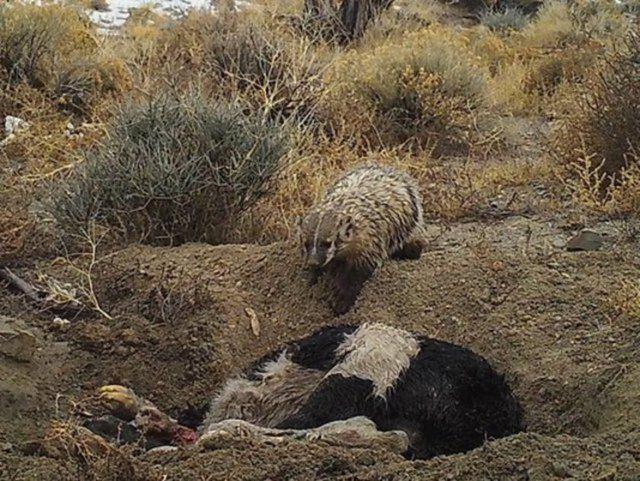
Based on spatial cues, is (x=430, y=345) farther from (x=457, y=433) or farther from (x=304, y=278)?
(x=304, y=278)

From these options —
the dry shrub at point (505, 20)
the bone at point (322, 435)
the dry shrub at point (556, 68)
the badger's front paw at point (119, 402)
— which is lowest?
the dry shrub at point (505, 20)

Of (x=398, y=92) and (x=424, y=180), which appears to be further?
(x=398, y=92)

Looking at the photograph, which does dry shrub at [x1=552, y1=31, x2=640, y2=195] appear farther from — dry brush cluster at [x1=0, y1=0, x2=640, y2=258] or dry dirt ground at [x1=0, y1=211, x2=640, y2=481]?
dry dirt ground at [x1=0, y1=211, x2=640, y2=481]

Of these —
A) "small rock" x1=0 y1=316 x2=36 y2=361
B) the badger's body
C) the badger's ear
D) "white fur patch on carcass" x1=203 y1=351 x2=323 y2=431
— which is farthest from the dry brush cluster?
the badger's body

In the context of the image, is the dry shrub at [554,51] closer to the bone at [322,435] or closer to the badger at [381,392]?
the badger at [381,392]

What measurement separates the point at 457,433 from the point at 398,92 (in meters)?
6.76

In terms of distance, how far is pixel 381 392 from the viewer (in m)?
4.29

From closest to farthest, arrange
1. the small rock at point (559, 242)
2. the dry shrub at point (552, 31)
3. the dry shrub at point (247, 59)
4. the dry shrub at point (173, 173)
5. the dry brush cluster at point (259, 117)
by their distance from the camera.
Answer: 1. the small rock at point (559, 242)
2. the dry shrub at point (173, 173)
3. the dry brush cluster at point (259, 117)
4. the dry shrub at point (247, 59)
5. the dry shrub at point (552, 31)

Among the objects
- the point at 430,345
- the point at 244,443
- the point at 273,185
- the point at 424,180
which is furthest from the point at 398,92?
→ the point at 244,443

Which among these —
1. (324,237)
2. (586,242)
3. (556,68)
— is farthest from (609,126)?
(556,68)

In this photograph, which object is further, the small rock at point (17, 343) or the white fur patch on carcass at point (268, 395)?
the small rock at point (17, 343)

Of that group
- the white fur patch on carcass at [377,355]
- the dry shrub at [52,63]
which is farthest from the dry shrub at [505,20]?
the white fur patch on carcass at [377,355]

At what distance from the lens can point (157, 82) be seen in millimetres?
9508

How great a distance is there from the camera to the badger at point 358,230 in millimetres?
6043
